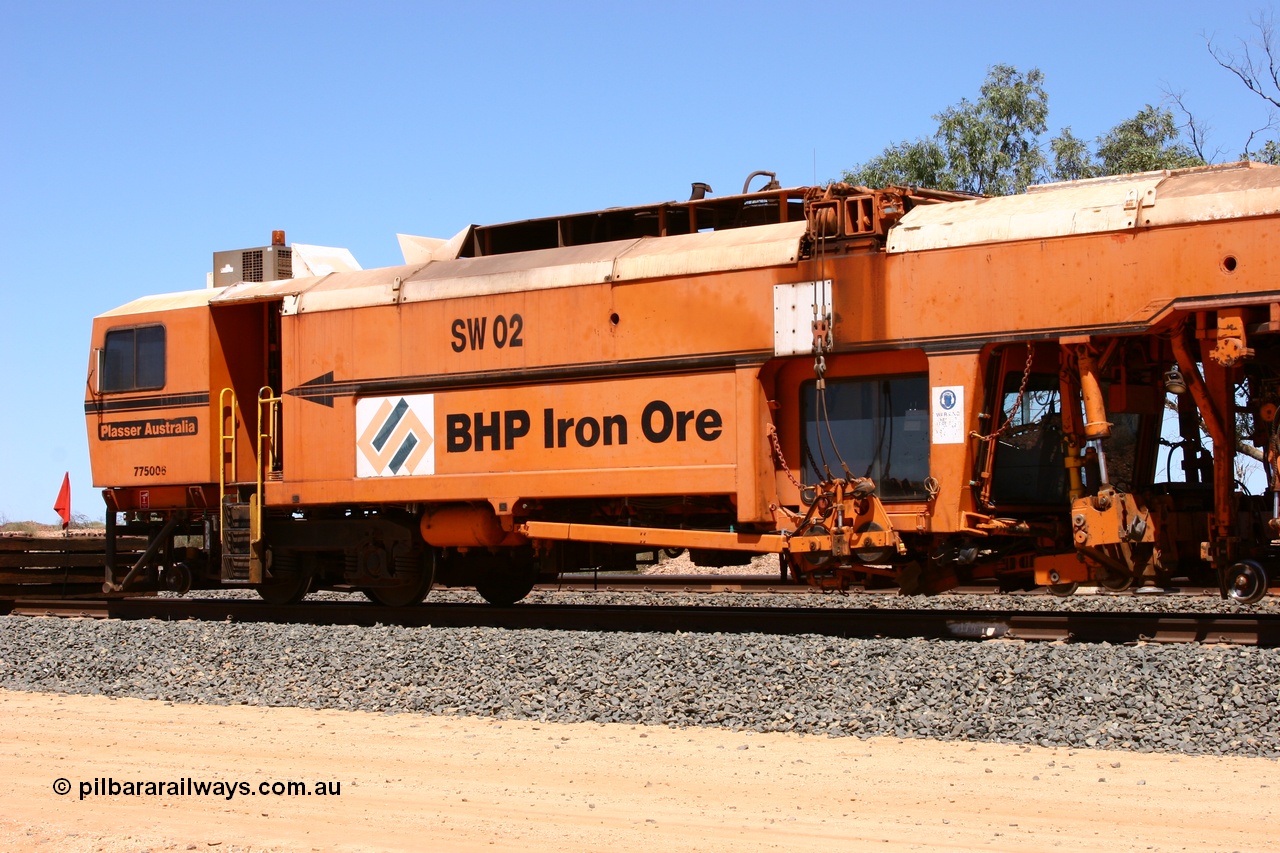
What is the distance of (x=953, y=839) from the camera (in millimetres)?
5676

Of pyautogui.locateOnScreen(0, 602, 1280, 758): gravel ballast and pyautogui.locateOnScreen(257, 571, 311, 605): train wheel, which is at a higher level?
pyautogui.locateOnScreen(257, 571, 311, 605): train wheel

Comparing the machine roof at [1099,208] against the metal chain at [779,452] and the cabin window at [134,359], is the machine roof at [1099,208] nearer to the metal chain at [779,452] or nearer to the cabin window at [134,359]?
the metal chain at [779,452]

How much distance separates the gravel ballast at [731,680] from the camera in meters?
7.82

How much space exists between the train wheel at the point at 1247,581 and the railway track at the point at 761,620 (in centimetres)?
36

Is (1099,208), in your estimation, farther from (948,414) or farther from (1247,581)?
(1247,581)

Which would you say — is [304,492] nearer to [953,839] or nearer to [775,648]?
[775,648]

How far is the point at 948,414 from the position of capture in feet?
32.9

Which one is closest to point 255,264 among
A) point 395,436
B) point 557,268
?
point 395,436

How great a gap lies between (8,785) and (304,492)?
6.36 meters

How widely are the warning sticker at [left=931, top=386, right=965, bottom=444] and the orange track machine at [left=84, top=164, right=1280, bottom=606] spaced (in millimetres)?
27

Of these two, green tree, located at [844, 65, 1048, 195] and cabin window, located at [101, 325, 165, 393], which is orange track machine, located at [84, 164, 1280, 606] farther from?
green tree, located at [844, 65, 1048, 195]

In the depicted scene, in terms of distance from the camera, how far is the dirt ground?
582 cm

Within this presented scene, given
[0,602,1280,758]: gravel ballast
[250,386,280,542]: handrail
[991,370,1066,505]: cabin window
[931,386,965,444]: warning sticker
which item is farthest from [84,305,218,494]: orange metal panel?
[991,370,1066,505]: cabin window

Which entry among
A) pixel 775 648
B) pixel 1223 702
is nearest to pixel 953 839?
pixel 1223 702
